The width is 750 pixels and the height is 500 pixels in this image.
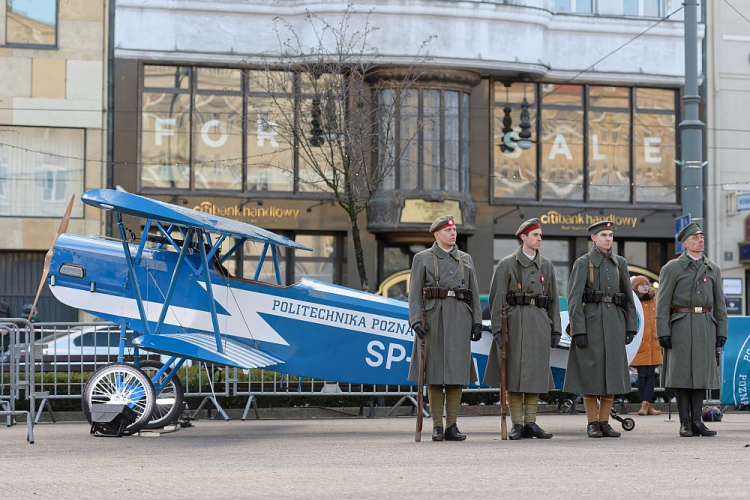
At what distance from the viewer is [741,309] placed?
31.3m

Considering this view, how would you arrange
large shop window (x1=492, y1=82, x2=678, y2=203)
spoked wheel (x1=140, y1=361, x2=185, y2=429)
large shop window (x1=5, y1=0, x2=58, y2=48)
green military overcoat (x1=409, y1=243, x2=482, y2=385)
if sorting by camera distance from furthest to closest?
large shop window (x1=492, y1=82, x2=678, y2=203) < large shop window (x1=5, y1=0, x2=58, y2=48) < spoked wheel (x1=140, y1=361, x2=185, y2=429) < green military overcoat (x1=409, y1=243, x2=482, y2=385)

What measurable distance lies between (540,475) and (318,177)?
21841 millimetres

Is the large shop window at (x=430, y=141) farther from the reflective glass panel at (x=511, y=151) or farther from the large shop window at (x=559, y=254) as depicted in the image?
the large shop window at (x=559, y=254)

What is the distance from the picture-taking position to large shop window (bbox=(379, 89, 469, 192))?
97.9ft

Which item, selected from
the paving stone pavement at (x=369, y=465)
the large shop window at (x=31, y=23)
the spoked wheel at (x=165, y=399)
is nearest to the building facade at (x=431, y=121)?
the large shop window at (x=31, y=23)

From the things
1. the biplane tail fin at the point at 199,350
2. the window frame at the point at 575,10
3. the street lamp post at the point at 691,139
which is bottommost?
the biplane tail fin at the point at 199,350

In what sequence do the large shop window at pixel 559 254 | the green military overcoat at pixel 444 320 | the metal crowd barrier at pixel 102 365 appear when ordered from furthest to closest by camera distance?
the large shop window at pixel 559 254, the metal crowd barrier at pixel 102 365, the green military overcoat at pixel 444 320

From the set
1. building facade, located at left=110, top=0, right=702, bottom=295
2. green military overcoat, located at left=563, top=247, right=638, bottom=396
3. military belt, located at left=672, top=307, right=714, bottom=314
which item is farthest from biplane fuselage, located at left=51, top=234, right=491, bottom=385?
building facade, located at left=110, top=0, right=702, bottom=295

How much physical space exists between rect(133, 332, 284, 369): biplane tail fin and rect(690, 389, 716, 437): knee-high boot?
4069mm

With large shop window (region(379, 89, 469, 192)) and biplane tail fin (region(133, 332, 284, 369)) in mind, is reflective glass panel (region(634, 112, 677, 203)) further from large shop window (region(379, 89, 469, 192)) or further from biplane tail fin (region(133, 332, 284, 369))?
biplane tail fin (region(133, 332, 284, 369))

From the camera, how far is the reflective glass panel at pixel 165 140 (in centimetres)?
2992

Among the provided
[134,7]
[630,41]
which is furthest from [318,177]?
[630,41]

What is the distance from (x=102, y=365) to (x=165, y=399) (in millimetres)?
1664

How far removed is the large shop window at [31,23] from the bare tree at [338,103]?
15.1 ft
